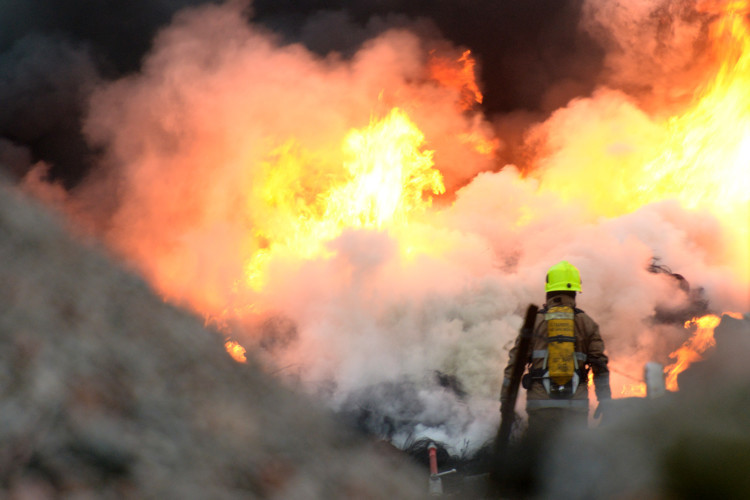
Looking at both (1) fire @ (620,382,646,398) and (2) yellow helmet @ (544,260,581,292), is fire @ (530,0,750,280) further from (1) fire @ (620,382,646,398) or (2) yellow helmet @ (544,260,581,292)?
(2) yellow helmet @ (544,260,581,292)

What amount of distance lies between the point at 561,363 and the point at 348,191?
8.59m

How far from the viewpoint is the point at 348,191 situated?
42.1 ft

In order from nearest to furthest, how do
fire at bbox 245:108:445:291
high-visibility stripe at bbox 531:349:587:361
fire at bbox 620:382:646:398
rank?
high-visibility stripe at bbox 531:349:587:361 → fire at bbox 620:382:646:398 → fire at bbox 245:108:445:291

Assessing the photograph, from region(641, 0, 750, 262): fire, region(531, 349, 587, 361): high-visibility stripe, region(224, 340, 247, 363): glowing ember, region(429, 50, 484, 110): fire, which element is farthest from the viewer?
region(429, 50, 484, 110): fire

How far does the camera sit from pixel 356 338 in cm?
1001

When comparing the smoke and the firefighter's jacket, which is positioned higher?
the smoke

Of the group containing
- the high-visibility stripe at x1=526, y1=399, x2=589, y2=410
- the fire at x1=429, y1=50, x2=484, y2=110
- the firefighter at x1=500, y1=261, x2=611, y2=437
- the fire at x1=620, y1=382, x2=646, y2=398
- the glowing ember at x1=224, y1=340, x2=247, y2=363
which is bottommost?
the glowing ember at x1=224, y1=340, x2=247, y2=363

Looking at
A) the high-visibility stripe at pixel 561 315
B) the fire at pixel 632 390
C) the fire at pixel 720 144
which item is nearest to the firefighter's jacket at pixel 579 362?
the high-visibility stripe at pixel 561 315

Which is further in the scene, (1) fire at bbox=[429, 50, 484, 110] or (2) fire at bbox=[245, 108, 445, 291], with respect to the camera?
(1) fire at bbox=[429, 50, 484, 110]

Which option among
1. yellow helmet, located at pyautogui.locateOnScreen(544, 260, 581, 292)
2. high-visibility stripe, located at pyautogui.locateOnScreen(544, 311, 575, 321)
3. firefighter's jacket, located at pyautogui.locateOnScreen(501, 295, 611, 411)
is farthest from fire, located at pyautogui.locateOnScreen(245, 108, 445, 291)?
high-visibility stripe, located at pyautogui.locateOnScreen(544, 311, 575, 321)

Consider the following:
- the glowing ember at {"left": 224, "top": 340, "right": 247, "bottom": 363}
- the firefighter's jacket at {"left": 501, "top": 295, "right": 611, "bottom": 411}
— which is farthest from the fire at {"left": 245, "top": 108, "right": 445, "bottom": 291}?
the glowing ember at {"left": 224, "top": 340, "right": 247, "bottom": 363}

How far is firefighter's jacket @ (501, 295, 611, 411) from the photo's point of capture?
488 cm

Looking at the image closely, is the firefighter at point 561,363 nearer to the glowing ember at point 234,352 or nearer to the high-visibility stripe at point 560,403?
the high-visibility stripe at point 560,403

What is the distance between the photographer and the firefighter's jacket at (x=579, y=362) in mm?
4879
